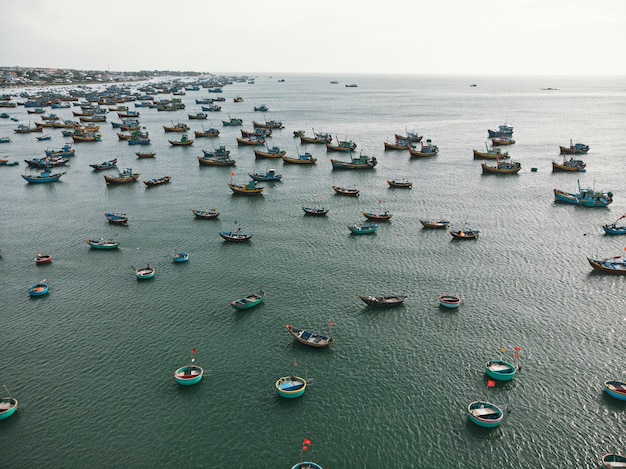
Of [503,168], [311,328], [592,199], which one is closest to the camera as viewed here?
[311,328]

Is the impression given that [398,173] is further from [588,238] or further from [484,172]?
[588,238]

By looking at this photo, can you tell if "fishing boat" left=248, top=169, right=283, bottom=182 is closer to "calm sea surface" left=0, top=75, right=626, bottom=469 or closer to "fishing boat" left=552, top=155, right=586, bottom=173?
"calm sea surface" left=0, top=75, right=626, bottom=469

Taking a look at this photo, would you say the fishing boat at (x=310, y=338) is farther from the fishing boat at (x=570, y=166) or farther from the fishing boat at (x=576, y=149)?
the fishing boat at (x=576, y=149)

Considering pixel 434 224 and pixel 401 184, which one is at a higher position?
pixel 401 184

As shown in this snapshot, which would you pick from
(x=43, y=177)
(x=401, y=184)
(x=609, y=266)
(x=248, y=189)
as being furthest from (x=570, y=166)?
(x=43, y=177)

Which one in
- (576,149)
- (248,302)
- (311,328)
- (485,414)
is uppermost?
(576,149)

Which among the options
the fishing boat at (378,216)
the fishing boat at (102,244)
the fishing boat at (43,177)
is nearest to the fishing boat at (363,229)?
the fishing boat at (378,216)

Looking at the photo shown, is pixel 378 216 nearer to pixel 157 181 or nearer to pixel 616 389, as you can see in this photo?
pixel 616 389

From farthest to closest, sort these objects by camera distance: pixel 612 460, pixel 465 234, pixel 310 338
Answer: pixel 465 234 → pixel 310 338 → pixel 612 460
